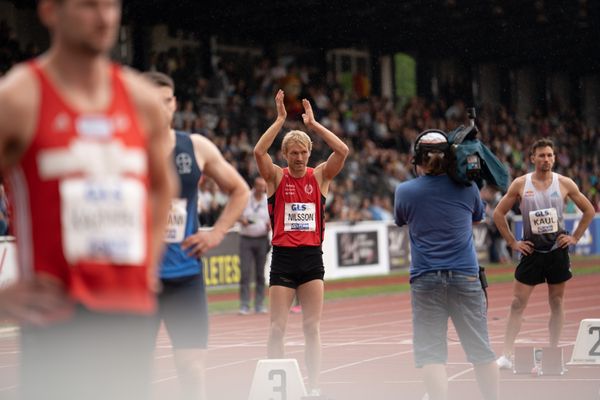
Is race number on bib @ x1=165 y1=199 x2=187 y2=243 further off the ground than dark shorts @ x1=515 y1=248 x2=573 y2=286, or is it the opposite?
race number on bib @ x1=165 y1=199 x2=187 y2=243

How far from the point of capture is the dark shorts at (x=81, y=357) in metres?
4.35

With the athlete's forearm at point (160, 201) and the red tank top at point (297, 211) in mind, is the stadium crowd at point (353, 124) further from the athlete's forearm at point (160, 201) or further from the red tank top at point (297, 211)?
the athlete's forearm at point (160, 201)

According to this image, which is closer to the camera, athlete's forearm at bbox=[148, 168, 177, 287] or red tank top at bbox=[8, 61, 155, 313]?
red tank top at bbox=[8, 61, 155, 313]

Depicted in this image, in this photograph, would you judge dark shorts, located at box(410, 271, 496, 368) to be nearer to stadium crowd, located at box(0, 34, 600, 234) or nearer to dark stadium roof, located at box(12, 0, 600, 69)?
stadium crowd, located at box(0, 34, 600, 234)

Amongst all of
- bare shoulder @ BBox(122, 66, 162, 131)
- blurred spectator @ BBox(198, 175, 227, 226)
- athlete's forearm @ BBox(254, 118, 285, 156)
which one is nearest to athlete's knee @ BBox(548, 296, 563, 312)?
athlete's forearm @ BBox(254, 118, 285, 156)

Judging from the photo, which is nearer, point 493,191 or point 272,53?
point 493,191

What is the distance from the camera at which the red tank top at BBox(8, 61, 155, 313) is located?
423cm

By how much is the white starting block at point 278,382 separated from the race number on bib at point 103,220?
579cm

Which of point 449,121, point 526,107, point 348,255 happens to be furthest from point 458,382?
point 526,107

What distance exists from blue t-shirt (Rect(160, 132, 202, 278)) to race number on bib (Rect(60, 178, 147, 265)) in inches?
118

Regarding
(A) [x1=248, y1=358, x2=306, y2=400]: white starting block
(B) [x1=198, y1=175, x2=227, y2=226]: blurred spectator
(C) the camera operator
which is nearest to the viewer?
(C) the camera operator

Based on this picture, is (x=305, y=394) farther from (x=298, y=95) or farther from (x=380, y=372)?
(x=298, y=95)

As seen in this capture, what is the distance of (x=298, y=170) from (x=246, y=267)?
10348 millimetres

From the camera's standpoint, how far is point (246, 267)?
21.3 metres
